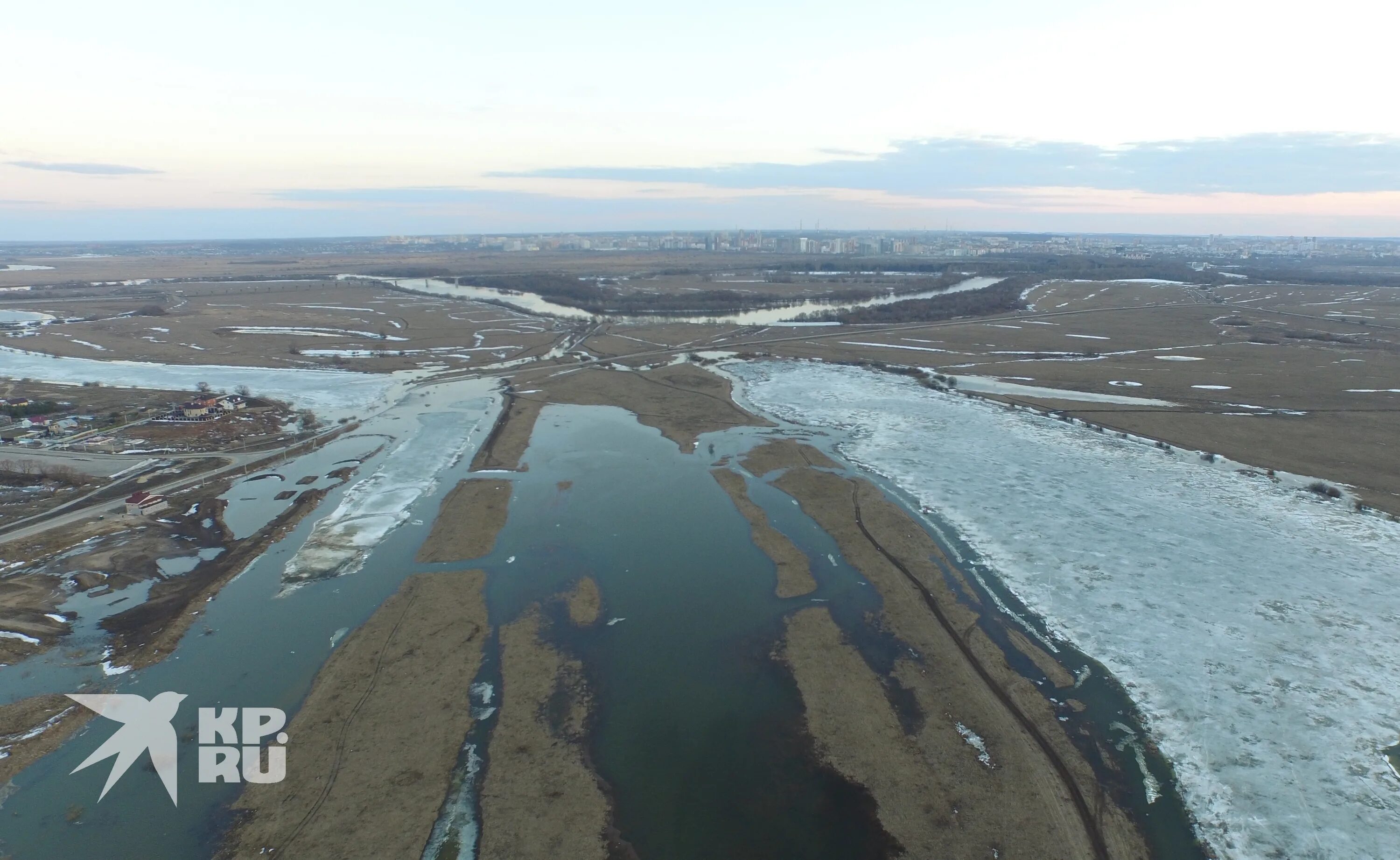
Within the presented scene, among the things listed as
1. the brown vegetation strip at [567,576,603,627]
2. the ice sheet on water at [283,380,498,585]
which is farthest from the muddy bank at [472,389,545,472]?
the brown vegetation strip at [567,576,603,627]

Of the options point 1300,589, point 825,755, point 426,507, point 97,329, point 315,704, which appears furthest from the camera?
point 97,329

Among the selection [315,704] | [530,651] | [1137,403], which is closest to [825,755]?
[530,651]

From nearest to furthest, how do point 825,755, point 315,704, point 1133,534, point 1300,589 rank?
point 825,755
point 315,704
point 1300,589
point 1133,534

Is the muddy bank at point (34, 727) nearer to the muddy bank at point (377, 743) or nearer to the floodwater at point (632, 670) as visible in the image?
the floodwater at point (632, 670)

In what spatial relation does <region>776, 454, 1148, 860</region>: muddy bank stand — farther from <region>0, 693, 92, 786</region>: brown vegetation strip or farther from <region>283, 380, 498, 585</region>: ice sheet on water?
<region>0, 693, 92, 786</region>: brown vegetation strip

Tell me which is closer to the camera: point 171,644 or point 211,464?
point 171,644

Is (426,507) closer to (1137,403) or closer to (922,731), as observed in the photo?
(922,731)

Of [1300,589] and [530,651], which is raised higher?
[1300,589]

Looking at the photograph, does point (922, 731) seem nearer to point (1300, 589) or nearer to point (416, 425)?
point (1300, 589)
